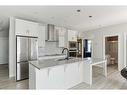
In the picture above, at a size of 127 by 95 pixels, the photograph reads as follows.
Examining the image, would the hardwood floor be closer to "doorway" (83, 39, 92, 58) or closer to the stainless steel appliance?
the stainless steel appliance

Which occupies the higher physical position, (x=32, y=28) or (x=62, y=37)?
(x=32, y=28)

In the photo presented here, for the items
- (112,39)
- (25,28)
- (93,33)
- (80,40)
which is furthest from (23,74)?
(112,39)

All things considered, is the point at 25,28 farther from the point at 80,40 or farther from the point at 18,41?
the point at 80,40

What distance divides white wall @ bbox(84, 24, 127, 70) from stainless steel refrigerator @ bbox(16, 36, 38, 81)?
440 cm

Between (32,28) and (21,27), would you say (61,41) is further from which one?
(21,27)

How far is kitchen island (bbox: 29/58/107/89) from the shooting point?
2625 mm

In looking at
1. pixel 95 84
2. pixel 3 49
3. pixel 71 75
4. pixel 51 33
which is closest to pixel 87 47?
pixel 51 33

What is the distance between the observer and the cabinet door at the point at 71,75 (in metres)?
3.35

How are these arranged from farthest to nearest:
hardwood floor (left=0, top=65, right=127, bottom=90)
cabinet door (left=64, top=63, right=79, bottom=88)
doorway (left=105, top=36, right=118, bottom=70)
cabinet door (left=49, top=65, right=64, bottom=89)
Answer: doorway (left=105, top=36, right=118, bottom=70), hardwood floor (left=0, top=65, right=127, bottom=90), cabinet door (left=64, top=63, right=79, bottom=88), cabinet door (left=49, top=65, right=64, bottom=89)

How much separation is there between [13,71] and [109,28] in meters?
5.84

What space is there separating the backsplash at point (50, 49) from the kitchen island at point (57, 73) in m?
2.37

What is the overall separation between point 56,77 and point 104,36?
202 inches

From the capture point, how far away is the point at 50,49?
20.2 feet

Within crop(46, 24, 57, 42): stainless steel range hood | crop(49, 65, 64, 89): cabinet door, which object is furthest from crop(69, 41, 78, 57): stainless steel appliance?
crop(49, 65, 64, 89): cabinet door
